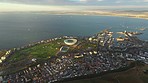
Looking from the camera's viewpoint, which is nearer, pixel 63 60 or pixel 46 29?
pixel 63 60

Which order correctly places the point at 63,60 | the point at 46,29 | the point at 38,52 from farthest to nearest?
the point at 46,29 → the point at 38,52 → the point at 63,60

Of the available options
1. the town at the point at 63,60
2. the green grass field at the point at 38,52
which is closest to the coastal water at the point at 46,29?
the green grass field at the point at 38,52

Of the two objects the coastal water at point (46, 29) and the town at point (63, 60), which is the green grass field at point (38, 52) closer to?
the town at point (63, 60)

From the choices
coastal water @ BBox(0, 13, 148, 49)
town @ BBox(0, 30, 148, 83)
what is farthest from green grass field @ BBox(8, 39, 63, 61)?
coastal water @ BBox(0, 13, 148, 49)

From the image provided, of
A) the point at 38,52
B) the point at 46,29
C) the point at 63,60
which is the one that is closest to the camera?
the point at 63,60

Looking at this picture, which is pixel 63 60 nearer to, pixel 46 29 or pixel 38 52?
pixel 38 52

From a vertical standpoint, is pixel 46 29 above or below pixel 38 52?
below

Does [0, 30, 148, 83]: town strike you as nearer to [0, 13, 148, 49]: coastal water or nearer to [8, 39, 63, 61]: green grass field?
[8, 39, 63, 61]: green grass field

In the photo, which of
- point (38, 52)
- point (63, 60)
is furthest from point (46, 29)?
point (63, 60)
